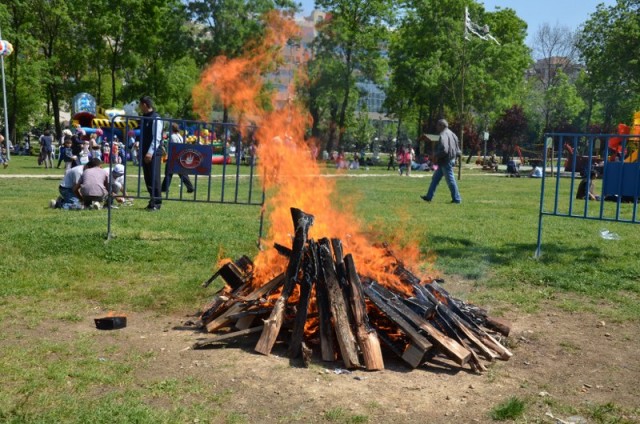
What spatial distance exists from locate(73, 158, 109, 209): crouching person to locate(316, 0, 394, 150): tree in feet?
107

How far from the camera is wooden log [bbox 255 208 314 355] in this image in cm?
508

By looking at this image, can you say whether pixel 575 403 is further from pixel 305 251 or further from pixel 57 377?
pixel 57 377

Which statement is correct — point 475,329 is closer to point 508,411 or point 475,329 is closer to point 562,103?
point 508,411

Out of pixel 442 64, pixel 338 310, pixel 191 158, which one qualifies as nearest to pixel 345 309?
pixel 338 310

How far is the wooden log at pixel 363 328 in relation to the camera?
4844 millimetres

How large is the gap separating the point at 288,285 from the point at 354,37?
4062 cm

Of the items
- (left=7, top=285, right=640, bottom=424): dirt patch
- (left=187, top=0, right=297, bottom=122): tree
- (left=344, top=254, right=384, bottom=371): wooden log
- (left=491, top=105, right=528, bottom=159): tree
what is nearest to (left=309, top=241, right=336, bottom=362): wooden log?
(left=7, top=285, right=640, bottom=424): dirt patch

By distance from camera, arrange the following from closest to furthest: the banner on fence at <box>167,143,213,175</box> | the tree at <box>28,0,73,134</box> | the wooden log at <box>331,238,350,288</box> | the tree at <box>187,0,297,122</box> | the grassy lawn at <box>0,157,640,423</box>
Answer: the grassy lawn at <box>0,157,640,423</box> < the wooden log at <box>331,238,350,288</box> < the banner on fence at <box>167,143,213,175</box> < the tree at <box>187,0,297,122</box> < the tree at <box>28,0,73,134</box>

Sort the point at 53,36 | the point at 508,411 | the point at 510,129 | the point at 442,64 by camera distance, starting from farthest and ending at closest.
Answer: the point at 510,129 < the point at 442,64 < the point at 53,36 < the point at 508,411

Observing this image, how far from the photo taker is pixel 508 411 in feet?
13.2

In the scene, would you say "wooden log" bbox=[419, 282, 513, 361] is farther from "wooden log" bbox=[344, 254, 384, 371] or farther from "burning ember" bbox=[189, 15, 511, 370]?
"wooden log" bbox=[344, 254, 384, 371]

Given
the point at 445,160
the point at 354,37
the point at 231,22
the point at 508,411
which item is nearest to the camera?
the point at 508,411

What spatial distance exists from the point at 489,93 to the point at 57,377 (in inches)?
2017

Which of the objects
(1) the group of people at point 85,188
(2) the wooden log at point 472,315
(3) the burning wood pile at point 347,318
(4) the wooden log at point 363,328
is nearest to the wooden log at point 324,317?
(3) the burning wood pile at point 347,318
